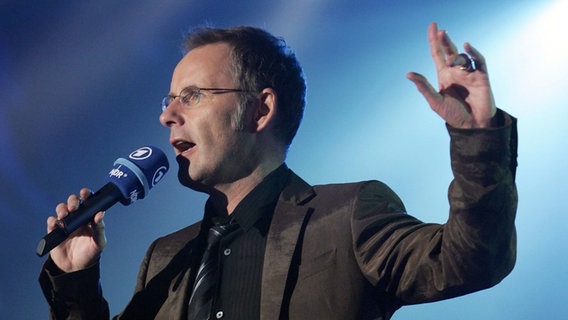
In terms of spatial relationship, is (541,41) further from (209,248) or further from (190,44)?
(209,248)

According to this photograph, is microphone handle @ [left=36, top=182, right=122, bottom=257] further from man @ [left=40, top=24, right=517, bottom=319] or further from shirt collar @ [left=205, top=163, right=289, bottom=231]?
shirt collar @ [left=205, top=163, right=289, bottom=231]

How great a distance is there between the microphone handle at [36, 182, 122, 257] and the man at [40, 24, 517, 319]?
0.05 meters

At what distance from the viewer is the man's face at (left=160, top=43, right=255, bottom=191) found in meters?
2.05

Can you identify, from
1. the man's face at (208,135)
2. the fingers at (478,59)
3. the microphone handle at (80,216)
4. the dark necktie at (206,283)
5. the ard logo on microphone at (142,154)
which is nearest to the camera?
the fingers at (478,59)

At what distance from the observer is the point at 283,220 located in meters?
1.85

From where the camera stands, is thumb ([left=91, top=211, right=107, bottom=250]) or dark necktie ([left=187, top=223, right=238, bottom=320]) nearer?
dark necktie ([left=187, top=223, right=238, bottom=320])

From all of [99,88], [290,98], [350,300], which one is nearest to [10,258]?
[99,88]

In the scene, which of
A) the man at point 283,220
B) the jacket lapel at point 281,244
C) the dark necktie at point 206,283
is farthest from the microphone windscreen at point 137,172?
the jacket lapel at point 281,244

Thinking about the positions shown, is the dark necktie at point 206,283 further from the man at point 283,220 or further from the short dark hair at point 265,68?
the short dark hair at point 265,68

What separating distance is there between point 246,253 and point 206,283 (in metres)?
0.15

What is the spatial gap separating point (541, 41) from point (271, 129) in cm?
203

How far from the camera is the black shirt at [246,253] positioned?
68.2 inches

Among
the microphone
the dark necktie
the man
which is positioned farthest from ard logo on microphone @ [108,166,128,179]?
the dark necktie

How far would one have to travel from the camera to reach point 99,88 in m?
3.48
